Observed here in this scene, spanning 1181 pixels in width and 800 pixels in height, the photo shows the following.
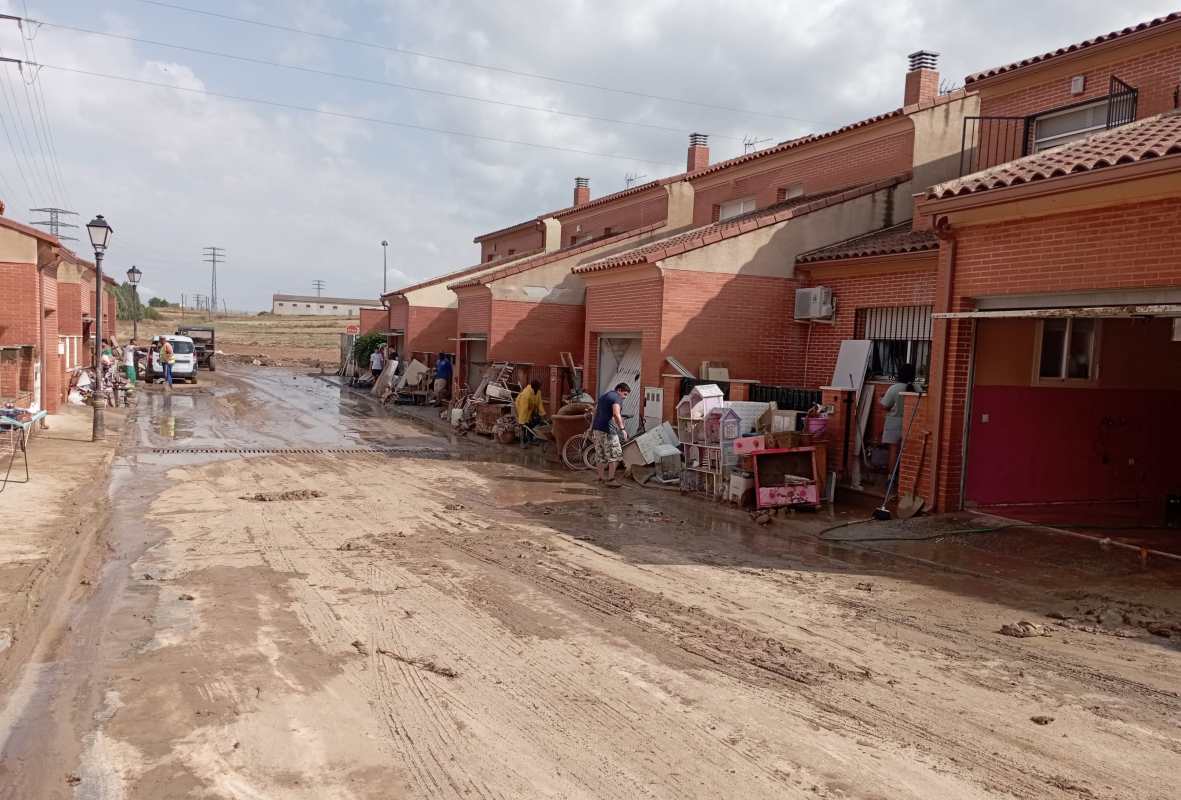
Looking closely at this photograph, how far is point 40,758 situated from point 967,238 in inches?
391

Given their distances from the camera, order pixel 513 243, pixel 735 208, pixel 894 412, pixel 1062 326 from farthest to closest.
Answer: pixel 513 243, pixel 735 208, pixel 894 412, pixel 1062 326

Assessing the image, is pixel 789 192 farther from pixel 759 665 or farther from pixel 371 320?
pixel 371 320

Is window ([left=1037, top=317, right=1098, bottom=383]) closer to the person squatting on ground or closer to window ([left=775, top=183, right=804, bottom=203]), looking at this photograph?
the person squatting on ground

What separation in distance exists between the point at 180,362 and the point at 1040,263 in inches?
1290

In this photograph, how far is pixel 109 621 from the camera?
6145mm

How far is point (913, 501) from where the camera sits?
410 inches

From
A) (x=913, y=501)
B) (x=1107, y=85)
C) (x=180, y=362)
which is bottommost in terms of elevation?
(x=913, y=501)

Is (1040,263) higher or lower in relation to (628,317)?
higher

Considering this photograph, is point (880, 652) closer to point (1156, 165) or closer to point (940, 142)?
point (1156, 165)

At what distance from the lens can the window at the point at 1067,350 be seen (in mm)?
11000

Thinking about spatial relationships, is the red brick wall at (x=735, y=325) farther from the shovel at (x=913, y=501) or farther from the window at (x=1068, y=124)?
the shovel at (x=913, y=501)

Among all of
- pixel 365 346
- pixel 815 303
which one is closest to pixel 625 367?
pixel 815 303

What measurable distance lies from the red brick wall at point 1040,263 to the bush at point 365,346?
97.5 ft

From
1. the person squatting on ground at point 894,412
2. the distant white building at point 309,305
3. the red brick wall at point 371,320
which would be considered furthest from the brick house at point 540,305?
the distant white building at point 309,305
